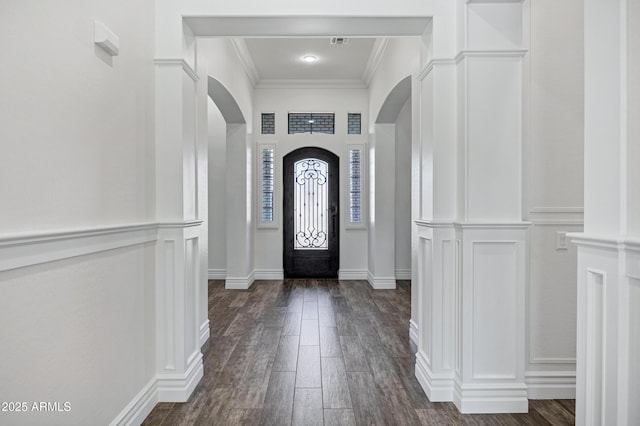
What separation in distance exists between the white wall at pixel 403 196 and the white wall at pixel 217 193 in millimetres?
2759

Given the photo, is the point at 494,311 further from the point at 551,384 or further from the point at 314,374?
the point at 314,374

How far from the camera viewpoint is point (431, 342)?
2609 millimetres

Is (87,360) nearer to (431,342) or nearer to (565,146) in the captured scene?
(431,342)

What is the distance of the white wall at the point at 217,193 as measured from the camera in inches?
272

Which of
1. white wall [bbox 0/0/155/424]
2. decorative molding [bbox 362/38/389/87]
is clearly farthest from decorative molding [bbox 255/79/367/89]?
white wall [bbox 0/0/155/424]

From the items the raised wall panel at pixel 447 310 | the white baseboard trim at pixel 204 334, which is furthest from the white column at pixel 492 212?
the white baseboard trim at pixel 204 334

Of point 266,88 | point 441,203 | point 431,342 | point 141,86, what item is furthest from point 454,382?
point 266,88

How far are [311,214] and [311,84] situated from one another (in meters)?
2.01

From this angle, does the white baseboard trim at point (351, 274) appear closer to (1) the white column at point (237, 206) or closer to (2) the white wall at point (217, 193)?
(1) the white column at point (237, 206)

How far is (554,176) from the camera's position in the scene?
2625 millimetres

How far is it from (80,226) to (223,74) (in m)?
3.08

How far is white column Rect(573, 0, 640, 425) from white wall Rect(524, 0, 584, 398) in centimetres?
114

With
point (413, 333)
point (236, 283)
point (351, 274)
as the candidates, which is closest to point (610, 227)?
point (413, 333)

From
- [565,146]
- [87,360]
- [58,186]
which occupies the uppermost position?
[565,146]
